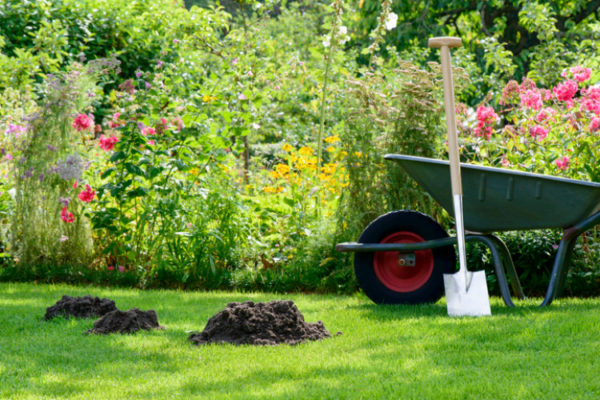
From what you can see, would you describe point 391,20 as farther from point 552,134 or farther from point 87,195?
point 87,195

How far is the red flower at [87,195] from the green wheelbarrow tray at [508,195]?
7.65 feet

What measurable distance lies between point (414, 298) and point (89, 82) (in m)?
2.96

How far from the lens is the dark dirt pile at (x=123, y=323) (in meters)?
3.42

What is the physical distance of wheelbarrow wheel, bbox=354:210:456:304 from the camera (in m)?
4.05

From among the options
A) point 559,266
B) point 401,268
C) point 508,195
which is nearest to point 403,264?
point 401,268

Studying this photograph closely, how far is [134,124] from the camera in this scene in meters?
5.07

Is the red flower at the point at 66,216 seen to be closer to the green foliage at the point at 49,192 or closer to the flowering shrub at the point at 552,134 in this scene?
the green foliage at the point at 49,192

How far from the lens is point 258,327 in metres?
3.24

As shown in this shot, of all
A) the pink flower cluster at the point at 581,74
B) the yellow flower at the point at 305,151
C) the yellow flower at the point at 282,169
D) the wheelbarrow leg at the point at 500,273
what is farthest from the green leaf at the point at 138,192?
the pink flower cluster at the point at 581,74

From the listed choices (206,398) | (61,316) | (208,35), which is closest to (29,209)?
(61,316)

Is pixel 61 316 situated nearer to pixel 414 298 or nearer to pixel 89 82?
pixel 414 298

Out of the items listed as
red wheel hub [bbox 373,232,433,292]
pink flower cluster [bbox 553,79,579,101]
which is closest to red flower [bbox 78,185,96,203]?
red wheel hub [bbox 373,232,433,292]

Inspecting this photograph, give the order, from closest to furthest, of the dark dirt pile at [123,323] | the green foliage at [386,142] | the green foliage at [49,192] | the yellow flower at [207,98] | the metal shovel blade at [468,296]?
1. the dark dirt pile at [123,323]
2. the metal shovel blade at [468,296]
3. the green foliage at [386,142]
4. the green foliage at [49,192]
5. the yellow flower at [207,98]

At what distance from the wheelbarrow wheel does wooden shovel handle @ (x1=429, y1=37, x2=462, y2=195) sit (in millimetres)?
409
